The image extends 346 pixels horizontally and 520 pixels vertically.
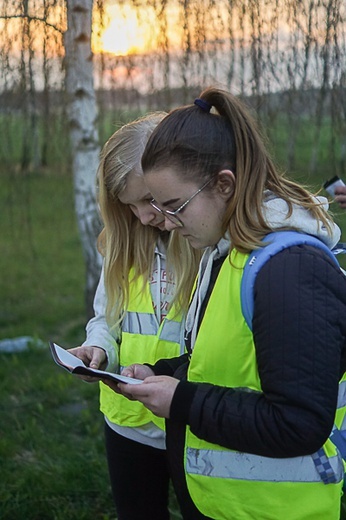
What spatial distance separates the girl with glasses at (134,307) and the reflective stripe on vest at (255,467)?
21.3 inches

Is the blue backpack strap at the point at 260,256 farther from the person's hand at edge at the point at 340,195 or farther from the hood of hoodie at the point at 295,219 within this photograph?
the person's hand at edge at the point at 340,195

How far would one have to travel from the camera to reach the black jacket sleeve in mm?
1431

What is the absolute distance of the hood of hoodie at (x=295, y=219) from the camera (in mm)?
1568

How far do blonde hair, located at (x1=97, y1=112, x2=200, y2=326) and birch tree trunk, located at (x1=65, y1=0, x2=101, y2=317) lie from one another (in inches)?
83.9

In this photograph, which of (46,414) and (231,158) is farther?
(46,414)

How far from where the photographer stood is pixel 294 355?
1431mm

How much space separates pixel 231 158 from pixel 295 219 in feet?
0.64

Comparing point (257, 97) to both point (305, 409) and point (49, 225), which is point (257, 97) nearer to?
point (305, 409)

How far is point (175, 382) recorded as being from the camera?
5.35 feet

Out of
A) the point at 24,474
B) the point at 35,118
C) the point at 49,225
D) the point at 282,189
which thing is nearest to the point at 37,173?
the point at 35,118

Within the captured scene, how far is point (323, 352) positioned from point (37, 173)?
14.0 feet

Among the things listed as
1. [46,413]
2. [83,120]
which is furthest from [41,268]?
[46,413]

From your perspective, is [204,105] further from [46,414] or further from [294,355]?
[46,414]

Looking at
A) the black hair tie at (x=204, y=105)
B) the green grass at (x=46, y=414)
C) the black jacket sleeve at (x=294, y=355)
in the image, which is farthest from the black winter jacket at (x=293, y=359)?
the green grass at (x=46, y=414)
